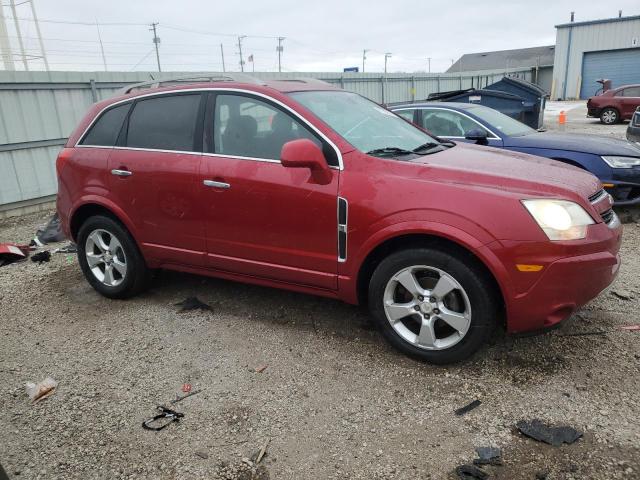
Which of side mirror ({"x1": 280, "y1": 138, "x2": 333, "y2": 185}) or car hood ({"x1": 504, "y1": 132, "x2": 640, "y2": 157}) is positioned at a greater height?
side mirror ({"x1": 280, "y1": 138, "x2": 333, "y2": 185})

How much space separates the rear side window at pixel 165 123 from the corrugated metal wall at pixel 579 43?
34.9 m

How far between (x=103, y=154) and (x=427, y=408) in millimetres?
3344

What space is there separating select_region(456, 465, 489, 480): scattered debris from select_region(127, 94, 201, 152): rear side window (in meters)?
2.86

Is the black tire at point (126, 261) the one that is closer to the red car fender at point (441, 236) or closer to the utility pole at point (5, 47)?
the red car fender at point (441, 236)

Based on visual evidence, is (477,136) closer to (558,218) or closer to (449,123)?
(449,123)

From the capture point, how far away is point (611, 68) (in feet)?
105

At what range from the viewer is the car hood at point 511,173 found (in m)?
2.98

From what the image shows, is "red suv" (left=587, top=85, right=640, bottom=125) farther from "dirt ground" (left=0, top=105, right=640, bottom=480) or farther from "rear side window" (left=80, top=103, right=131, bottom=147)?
"rear side window" (left=80, top=103, right=131, bottom=147)

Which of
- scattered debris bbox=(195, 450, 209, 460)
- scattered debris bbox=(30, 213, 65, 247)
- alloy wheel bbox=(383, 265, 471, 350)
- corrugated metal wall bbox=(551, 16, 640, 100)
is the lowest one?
scattered debris bbox=(195, 450, 209, 460)

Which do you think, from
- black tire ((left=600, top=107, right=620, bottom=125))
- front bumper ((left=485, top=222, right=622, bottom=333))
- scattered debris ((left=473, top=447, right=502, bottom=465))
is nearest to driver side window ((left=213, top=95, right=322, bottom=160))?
front bumper ((left=485, top=222, right=622, bottom=333))

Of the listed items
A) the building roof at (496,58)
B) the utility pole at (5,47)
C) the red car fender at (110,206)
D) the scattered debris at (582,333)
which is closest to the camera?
the scattered debris at (582,333)

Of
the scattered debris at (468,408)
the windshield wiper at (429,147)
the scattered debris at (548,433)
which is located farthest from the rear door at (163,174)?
the scattered debris at (548,433)

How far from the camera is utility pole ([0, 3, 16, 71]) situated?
17.3 m

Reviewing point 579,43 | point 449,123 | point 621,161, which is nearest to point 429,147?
point 621,161
